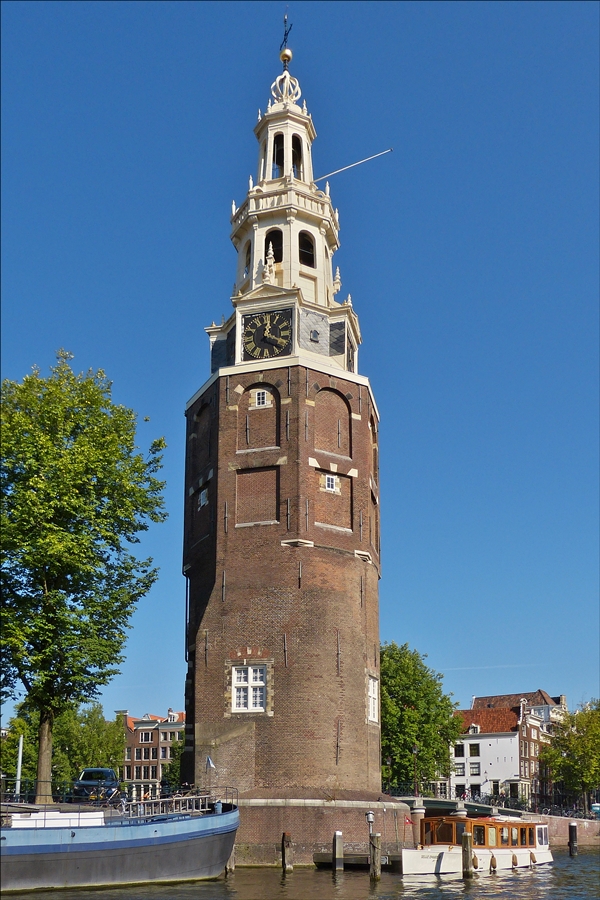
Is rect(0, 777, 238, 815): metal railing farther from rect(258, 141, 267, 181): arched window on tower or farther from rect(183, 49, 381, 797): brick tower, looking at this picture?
rect(258, 141, 267, 181): arched window on tower

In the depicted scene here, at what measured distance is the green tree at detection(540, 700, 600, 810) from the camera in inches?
3270

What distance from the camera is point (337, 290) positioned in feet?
156

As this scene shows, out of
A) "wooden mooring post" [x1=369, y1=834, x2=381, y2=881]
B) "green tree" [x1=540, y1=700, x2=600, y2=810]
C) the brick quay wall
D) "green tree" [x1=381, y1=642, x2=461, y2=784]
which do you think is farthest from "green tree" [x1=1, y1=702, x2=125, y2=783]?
"wooden mooring post" [x1=369, y1=834, x2=381, y2=881]

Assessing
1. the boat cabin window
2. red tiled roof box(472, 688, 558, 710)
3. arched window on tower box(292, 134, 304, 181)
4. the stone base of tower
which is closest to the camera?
the stone base of tower

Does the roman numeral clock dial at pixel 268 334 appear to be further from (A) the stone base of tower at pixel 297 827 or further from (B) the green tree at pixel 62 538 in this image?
(A) the stone base of tower at pixel 297 827

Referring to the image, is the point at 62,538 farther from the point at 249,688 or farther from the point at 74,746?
the point at 74,746

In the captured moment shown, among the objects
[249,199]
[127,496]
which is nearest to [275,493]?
[127,496]

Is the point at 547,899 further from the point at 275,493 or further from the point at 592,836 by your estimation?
the point at 592,836

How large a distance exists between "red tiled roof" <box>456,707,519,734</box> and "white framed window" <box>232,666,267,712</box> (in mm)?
65999

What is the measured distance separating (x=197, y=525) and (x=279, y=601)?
6.65 m

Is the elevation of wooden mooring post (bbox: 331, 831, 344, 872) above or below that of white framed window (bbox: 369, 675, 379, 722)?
below

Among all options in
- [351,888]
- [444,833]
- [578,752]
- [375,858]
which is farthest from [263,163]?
[578,752]

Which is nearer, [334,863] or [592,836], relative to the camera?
[334,863]

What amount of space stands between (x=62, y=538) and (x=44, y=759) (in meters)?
7.21
